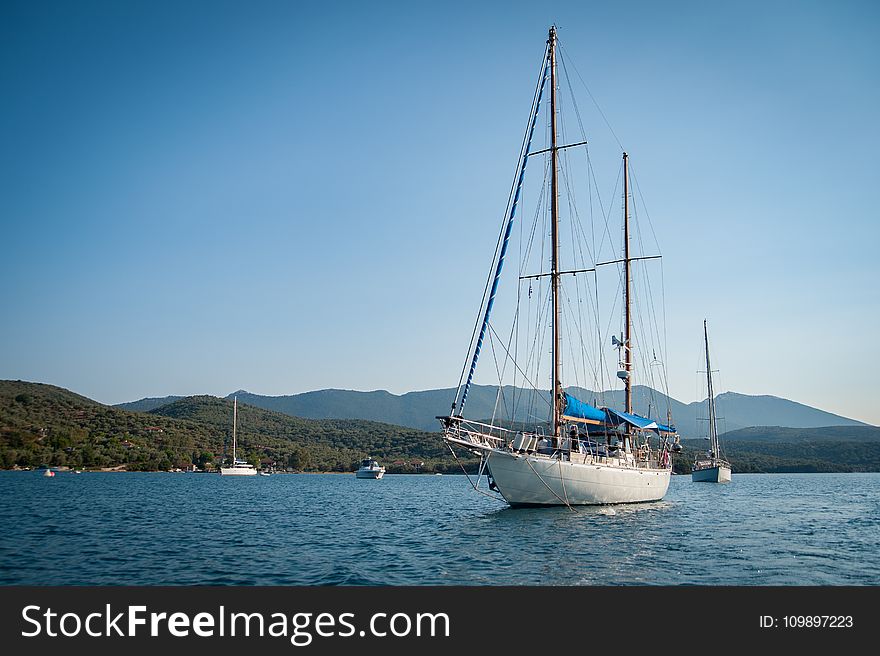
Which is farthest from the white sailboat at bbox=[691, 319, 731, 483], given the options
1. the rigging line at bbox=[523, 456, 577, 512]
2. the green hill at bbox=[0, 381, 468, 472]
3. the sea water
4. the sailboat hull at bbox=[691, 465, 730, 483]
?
the rigging line at bbox=[523, 456, 577, 512]

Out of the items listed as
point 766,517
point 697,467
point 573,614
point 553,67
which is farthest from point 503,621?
point 697,467

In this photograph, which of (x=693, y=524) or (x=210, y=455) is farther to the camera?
(x=210, y=455)

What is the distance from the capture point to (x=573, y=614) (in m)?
11.5

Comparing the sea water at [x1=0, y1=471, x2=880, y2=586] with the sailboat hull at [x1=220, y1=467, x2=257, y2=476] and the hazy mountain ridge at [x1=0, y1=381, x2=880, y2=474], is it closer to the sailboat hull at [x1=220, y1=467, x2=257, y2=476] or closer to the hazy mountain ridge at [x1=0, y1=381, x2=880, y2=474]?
the sailboat hull at [x1=220, y1=467, x2=257, y2=476]

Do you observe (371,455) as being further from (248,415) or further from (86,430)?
(86,430)

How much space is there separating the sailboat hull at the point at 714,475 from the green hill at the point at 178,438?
41.2 m

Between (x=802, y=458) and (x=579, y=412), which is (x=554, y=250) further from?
(x=802, y=458)

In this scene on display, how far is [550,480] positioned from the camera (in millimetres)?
34500

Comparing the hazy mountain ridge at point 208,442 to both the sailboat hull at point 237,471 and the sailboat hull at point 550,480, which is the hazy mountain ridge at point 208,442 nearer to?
the sailboat hull at point 237,471

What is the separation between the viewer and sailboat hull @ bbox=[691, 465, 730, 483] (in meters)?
92.0

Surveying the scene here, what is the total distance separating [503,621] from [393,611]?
207 cm

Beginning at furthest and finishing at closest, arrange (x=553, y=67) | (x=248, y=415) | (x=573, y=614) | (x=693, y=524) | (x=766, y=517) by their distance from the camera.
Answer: (x=248, y=415) → (x=553, y=67) → (x=766, y=517) → (x=693, y=524) → (x=573, y=614)

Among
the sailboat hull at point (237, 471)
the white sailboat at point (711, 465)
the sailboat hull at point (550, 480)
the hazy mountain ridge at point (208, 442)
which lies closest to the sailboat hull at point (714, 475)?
the white sailboat at point (711, 465)

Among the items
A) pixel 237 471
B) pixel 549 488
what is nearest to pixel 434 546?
pixel 549 488
